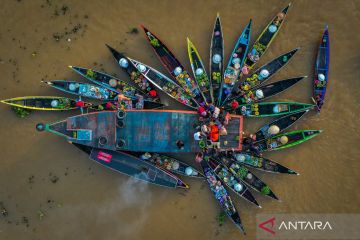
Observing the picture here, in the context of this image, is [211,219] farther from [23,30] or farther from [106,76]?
[23,30]

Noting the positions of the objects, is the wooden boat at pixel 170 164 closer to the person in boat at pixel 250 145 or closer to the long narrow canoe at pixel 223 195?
the long narrow canoe at pixel 223 195

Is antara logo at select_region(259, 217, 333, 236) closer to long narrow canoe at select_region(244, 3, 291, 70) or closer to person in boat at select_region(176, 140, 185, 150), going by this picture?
person in boat at select_region(176, 140, 185, 150)

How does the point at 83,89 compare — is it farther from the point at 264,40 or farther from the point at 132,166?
the point at 264,40

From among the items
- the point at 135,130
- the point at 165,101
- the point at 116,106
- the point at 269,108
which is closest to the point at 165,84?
the point at 165,101

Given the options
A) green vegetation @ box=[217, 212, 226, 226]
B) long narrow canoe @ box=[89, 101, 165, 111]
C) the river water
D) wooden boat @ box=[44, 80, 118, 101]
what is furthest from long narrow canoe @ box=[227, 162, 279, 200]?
wooden boat @ box=[44, 80, 118, 101]

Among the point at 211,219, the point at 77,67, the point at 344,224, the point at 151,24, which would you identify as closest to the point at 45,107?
the point at 77,67

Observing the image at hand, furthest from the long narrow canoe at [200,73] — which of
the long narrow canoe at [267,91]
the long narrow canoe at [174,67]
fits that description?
the long narrow canoe at [267,91]
